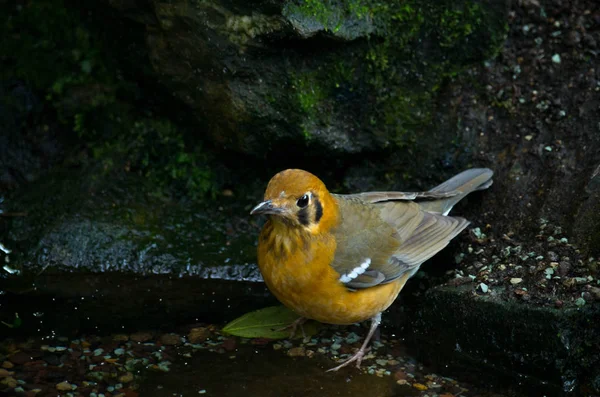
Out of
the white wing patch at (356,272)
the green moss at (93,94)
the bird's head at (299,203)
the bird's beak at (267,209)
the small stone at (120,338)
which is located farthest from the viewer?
the green moss at (93,94)

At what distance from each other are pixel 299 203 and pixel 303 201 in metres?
0.04

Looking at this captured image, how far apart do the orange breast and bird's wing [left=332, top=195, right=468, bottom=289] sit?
0.27 ft

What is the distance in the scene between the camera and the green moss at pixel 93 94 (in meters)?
6.85

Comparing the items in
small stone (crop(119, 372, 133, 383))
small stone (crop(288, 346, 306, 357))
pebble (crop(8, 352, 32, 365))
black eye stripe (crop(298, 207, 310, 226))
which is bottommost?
small stone (crop(119, 372, 133, 383))

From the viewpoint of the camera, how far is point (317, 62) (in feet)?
20.2

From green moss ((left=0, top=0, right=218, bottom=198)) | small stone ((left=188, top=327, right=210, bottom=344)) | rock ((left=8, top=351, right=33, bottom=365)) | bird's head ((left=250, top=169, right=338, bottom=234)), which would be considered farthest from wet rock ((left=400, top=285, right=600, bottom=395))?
rock ((left=8, top=351, right=33, bottom=365))

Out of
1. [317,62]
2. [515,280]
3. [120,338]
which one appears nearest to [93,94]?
[317,62]

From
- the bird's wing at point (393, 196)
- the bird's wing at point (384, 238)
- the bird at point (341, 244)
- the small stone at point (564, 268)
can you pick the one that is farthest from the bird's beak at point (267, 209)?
the small stone at point (564, 268)

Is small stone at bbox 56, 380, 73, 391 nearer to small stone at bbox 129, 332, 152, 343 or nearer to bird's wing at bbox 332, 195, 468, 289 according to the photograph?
small stone at bbox 129, 332, 152, 343

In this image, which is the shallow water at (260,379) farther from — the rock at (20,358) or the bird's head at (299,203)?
the bird's head at (299,203)

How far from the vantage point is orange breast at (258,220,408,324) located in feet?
17.0

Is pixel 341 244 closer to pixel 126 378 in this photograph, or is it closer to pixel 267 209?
pixel 267 209

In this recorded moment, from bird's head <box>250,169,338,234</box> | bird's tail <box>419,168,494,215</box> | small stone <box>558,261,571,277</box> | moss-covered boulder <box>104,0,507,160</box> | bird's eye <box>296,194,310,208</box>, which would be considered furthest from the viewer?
bird's tail <box>419,168,494,215</box>

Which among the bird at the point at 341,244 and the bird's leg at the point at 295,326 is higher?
the bird at the point at 341,244
